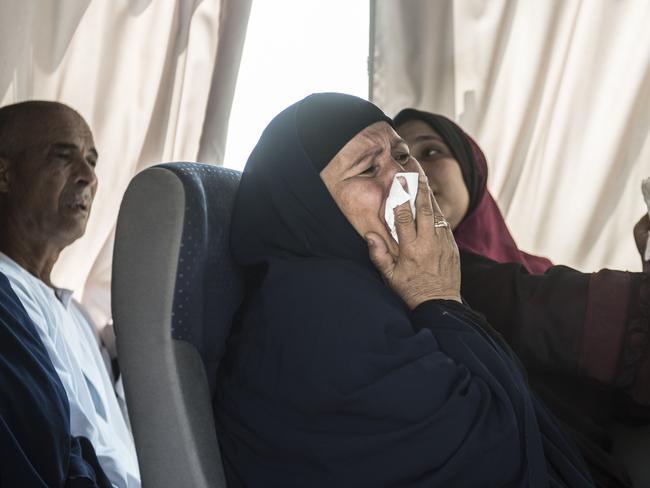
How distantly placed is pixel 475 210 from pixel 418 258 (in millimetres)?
908

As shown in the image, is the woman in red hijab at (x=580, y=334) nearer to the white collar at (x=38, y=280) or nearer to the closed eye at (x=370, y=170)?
the closed eye at (x=370, y=170)

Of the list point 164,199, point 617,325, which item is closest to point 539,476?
point 617,325

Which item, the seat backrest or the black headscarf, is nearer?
the seat backrest

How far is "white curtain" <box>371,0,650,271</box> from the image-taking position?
8.55 ft

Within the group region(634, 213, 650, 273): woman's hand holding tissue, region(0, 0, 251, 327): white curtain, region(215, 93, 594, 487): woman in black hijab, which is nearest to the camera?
region(215, 93, 594, 487): woman in black hijab

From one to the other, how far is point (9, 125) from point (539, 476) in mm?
1752

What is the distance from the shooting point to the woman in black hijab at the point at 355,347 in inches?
44.2

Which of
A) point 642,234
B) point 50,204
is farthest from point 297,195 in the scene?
point 50,204

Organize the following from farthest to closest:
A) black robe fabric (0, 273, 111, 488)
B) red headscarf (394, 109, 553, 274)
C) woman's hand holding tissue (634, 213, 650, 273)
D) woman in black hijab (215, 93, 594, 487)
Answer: red headscarf (394, 109, 553, 274)
woman's hand holding tissue (634, 213, 650, 273)
black robe fabric (0, 273, 111, 488)
woman in black hijab (215, 93, 594, 487)

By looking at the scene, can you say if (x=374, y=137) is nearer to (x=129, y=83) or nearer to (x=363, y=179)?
(x=363, y=179)

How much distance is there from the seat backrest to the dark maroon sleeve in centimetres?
72

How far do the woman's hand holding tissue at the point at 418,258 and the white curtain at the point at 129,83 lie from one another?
130 cm

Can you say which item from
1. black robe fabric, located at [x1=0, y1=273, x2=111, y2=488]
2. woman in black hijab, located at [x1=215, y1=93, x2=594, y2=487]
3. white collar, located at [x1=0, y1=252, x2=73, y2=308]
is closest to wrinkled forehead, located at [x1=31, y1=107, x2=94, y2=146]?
white collar, located at [x1=0, y1=252, x2=73, y2=308]

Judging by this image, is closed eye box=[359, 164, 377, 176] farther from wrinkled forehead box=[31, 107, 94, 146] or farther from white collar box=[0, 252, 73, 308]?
wrinkled forehead box=[31, 107, 94, 146]
